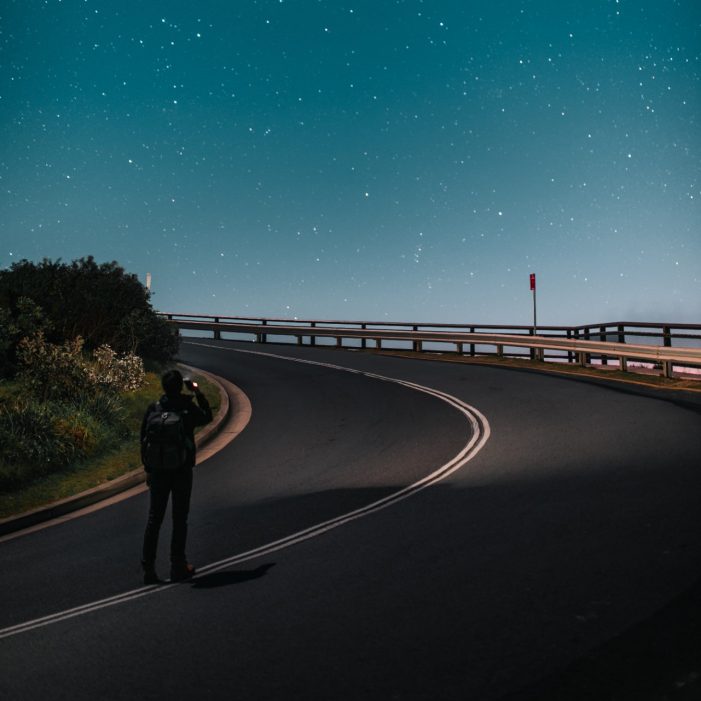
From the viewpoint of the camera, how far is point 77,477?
1246 centimetres

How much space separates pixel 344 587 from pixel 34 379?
444 inches

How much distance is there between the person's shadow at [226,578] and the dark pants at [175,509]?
0.86ft

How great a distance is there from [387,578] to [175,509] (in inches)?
82.2

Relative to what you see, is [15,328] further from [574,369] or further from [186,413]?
[574,369]

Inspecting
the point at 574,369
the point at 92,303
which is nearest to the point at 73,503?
the point at 92,303

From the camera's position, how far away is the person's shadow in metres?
7.26

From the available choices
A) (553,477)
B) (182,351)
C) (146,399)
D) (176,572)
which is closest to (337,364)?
(182,351)

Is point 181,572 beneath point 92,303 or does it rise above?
beneath

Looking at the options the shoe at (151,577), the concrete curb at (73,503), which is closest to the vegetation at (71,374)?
the concrete curb at (73,503)

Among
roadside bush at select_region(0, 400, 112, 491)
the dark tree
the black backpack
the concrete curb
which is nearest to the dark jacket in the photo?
the black backpack

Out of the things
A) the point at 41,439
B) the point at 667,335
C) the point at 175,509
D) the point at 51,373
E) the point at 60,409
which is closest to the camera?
the point at 175,509

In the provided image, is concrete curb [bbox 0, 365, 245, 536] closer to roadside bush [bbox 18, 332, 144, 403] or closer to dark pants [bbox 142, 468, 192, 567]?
roadside bush [bbox 18, 332, 144, 403]

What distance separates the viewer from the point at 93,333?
20.5 meters

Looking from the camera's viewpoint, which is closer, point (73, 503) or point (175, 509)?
point (175, 509)
